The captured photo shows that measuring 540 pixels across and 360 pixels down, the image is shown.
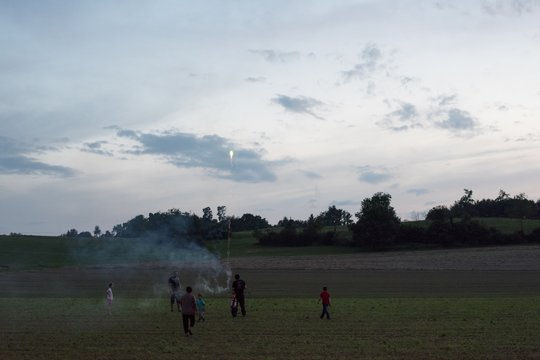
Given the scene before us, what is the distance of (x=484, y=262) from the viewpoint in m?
74.8

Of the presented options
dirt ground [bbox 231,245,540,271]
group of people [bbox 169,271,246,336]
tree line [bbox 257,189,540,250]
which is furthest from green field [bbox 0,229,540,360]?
tree line [bbox 257,189,540,250]


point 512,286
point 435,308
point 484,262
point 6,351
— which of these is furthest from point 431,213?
point 6,351

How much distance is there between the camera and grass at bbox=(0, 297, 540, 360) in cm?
1764

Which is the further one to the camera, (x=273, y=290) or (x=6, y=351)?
(x=273, y=290)

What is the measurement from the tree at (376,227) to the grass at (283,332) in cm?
7164

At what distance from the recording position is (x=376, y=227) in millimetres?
104562

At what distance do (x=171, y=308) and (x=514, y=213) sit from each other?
4424 inches

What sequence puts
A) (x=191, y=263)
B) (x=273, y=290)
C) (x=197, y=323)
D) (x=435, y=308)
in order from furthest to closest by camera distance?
(x=273, y=290)
(x=191, y=263)
(x=435, y=308)
(x=197, y=323)

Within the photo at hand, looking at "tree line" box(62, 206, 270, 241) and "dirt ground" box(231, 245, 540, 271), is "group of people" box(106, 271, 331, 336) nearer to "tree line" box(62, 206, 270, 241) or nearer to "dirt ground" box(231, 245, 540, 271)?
"tree line" box(62, 206, 270, 241)

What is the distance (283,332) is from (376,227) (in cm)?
8452

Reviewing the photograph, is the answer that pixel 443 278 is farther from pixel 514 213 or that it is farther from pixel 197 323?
pixel 514 213

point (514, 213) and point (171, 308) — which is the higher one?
point (514, 213)

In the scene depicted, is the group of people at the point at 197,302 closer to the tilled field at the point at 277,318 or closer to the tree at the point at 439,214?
the tilled field at the point at 277,318

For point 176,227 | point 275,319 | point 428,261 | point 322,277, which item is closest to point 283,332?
point 275,319
